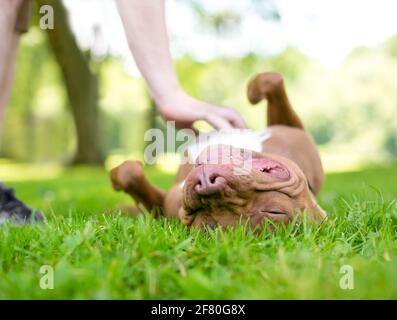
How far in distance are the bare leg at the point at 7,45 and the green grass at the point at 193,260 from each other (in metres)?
1.29

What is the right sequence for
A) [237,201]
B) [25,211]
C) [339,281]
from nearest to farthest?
[339,281]
[237,201]
[25,211]

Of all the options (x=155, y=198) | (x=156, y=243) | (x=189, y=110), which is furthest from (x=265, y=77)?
(x=156, y=243)

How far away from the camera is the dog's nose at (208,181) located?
7.27 ft

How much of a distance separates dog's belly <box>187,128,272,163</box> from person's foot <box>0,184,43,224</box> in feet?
3.00

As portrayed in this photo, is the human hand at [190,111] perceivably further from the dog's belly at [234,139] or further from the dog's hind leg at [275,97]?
the dog's hind leg at [275,97]

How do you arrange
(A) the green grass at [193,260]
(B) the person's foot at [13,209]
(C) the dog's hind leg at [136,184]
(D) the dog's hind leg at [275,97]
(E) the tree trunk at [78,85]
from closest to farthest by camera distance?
1. (A) the green grass at [193,260]
2. (B) the person's foot at [13,209]
3. (C) the dog's hind leg at [136,184]
4. (D) the dog's hind leg at [275,97]
5. (E) the tree trunk at [78,85]

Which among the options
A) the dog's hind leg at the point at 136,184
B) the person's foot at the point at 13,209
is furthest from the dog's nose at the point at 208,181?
the person's foot at the point at 13,209

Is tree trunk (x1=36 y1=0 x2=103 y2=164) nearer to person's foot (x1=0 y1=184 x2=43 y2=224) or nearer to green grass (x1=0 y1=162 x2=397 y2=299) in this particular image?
person's foot (x1=0 y1=184 x2=43 y2=224)

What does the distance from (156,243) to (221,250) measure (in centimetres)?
23

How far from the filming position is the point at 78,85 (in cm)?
1446

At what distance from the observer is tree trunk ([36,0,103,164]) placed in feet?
42.4

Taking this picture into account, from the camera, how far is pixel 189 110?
311cm

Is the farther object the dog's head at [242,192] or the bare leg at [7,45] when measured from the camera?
the bare leg at [7,45]
